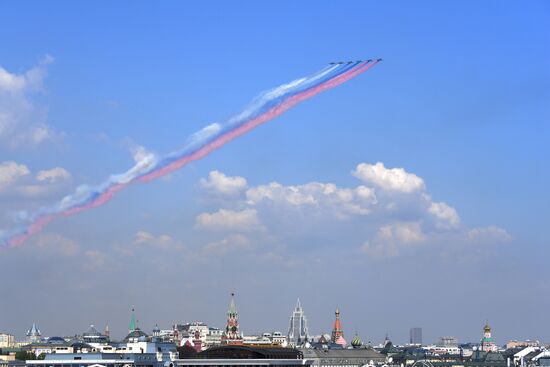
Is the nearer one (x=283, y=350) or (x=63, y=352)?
(x=63, y=352)

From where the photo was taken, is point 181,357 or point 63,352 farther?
point 181,357

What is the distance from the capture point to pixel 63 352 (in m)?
170

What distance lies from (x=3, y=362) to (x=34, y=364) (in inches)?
854

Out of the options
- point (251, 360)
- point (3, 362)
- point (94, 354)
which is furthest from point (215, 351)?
point (3, 362)

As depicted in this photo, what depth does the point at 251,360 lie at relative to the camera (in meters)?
178

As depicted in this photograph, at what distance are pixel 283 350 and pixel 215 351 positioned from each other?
1486 centimetres

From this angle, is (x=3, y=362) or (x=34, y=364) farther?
(x=3, y=362)

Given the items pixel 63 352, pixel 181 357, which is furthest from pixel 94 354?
pixel 181 357

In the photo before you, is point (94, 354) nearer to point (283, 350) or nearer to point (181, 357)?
point (181, 357)

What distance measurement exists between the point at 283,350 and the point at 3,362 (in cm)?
4685

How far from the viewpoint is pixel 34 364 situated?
16788 centimetres

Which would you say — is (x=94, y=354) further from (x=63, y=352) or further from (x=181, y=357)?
(x=181, y=357)

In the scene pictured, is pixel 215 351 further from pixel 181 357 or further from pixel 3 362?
pixel 3 362

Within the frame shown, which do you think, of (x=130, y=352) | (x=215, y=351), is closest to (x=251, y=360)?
(x=215, y=351)
